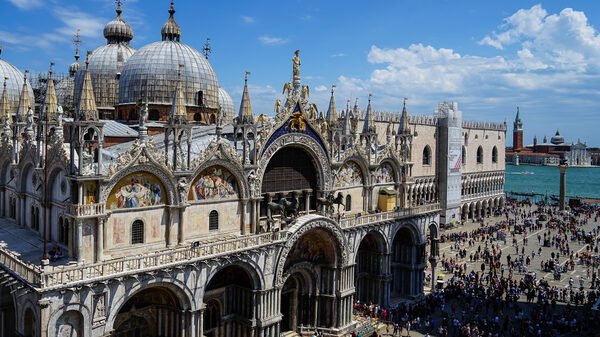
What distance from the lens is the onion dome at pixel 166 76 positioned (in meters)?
37.5

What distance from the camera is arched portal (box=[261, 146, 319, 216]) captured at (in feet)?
104

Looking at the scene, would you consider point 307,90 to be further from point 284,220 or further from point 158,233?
point 158,233

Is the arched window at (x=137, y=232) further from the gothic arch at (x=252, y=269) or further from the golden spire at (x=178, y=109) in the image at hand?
the golden spire at (x=178, y=109)

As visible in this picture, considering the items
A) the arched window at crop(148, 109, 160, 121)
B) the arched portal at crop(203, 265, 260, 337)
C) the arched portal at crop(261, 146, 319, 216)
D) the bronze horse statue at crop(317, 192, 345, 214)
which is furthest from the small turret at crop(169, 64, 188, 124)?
the arched window at crop(148, 109, 160, 121)

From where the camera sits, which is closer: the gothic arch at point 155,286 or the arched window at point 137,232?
the gothic arch at point 155,286

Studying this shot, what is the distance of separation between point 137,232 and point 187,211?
2.88 metres

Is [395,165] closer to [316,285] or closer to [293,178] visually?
[293,178]

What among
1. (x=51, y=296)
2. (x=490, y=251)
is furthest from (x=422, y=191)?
(x=51, y=296)

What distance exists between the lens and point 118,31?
150 ft

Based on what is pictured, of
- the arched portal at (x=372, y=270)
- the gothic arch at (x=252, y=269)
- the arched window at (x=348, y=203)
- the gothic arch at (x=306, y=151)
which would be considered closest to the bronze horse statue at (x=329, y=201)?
the gothic arch at (x=306, y=151)

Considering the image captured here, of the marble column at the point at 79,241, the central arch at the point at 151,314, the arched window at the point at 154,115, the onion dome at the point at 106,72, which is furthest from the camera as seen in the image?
the onion dome at the point at 106,72

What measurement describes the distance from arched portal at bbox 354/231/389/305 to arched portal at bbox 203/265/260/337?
39.6ft

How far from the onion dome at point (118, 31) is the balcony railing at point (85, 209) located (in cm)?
2717

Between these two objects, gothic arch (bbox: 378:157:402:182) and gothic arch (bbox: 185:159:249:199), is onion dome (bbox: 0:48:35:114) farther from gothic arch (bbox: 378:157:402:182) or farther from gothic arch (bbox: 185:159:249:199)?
gothic arch (bbox: 378:157:402:182)
